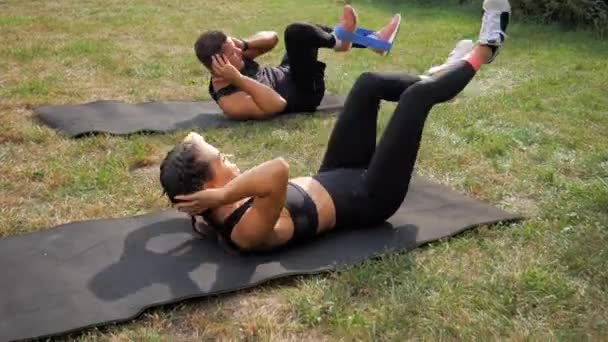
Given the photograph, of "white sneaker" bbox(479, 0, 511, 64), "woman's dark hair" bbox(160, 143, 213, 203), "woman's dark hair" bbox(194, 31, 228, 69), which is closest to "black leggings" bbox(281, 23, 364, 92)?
"woman's dark hair" bbox(194, 31, 228, 69)

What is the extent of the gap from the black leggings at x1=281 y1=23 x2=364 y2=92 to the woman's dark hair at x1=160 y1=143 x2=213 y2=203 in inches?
96.0

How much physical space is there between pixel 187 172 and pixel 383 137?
0.96m

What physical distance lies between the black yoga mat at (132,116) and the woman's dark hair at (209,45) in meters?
0.51

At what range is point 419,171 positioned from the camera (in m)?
4.32

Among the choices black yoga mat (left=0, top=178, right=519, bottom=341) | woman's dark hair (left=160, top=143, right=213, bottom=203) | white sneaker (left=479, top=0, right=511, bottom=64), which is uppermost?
white sneaker (left=479, top=0, right=511, bottom=64)

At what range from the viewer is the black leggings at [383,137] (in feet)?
10.4

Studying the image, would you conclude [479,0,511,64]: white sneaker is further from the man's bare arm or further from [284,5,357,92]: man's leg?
the man's bare arm

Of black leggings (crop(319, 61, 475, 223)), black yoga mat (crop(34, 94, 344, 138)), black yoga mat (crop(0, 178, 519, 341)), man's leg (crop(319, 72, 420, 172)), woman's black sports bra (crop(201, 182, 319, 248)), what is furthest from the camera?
black yoga mat (crop(34, 94, 344, 138))

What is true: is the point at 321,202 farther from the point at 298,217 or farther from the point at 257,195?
the point at 257,195

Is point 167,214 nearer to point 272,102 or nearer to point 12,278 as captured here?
point 12,278

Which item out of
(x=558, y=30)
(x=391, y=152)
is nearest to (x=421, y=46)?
(x=558, y=30)

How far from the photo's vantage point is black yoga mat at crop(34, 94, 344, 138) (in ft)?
16.3

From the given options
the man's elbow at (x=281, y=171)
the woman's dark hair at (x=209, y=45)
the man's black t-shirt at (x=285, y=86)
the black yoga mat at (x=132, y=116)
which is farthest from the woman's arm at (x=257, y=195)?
the man's black t-shirt at (x=285, y=86)

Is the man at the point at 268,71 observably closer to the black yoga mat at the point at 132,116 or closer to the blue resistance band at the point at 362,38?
the blue resistance band at the point at 362,38
